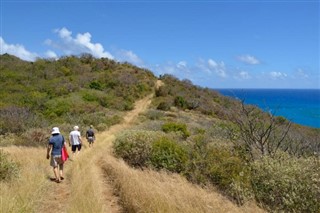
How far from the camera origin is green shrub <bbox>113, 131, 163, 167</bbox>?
1677 centimetres

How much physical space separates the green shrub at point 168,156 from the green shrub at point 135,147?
0.46 m

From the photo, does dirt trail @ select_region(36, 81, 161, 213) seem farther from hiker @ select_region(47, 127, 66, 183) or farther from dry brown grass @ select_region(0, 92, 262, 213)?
hiker @ select_region(47, 127, 66, 183)

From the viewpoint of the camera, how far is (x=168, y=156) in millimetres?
15562

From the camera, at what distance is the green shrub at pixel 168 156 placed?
50.1 feet

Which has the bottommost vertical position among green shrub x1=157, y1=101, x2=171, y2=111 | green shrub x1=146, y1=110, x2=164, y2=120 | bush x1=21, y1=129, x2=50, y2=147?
bush x1=21, y1=129, x2=50, y2=147

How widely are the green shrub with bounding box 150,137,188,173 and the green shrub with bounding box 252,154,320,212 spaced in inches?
180

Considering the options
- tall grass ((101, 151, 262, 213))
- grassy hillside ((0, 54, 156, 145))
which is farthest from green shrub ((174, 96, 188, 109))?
tall grass ((101, 151, 262, 213))

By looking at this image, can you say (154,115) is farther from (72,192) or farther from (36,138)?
(72,192)

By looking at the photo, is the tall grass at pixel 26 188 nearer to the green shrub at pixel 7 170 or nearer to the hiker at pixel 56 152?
the green shrub at pixel 7 170

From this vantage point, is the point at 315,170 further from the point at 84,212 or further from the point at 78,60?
the point at 78,60

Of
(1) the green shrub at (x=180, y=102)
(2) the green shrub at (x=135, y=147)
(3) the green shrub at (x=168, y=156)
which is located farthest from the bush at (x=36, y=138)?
(1) the green shrub at (x=180, y=102)

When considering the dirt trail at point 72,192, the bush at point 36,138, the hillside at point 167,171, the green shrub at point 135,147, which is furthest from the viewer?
the bush at point 36,138

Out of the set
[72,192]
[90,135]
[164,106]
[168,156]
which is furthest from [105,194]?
[164,106]

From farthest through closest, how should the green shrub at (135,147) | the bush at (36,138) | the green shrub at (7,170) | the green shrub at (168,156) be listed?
the bush at (36,138)
the green shrub at (135,147)
the green shrub at (168,156)
the green shrub at (7,170)
